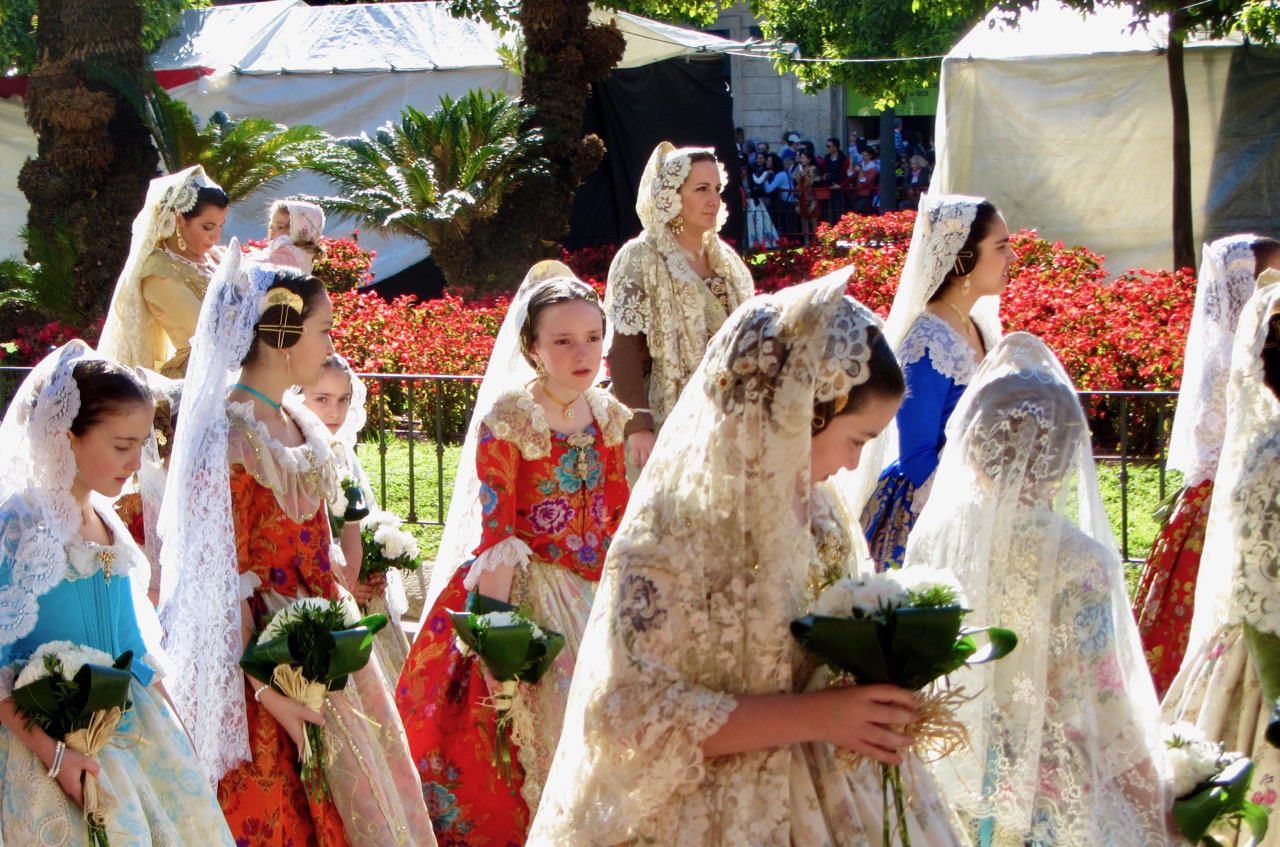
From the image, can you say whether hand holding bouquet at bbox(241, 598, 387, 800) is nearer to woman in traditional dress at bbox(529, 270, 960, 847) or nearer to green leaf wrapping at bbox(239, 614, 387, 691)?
green leaf wrapping at bbox(239, 614, 387, 691)

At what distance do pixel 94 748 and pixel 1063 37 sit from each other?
49.7 ft

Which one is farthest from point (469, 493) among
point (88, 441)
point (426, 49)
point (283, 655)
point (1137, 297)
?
point (426, 49)

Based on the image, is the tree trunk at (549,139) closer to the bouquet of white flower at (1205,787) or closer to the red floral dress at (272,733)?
the red floral dress at (272,733)

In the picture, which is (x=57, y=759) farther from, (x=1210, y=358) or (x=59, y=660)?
(x=1210, y=358)

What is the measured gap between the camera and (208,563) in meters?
4.19

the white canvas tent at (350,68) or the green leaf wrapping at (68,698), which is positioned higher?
the white canvas tent at (350,68)

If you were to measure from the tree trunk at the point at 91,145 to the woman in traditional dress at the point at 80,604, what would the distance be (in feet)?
39.0

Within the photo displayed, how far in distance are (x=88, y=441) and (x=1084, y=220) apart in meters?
15.1

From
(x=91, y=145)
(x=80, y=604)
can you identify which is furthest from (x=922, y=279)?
(x=91, y=145)

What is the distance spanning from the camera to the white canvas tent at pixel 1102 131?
54.5ft

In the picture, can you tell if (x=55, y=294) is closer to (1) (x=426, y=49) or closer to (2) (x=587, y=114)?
(1) (x=426, y=49)

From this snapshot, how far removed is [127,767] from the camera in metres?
3.65

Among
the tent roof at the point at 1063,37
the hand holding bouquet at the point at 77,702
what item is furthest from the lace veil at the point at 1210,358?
the tent roof at the point at 1063,37

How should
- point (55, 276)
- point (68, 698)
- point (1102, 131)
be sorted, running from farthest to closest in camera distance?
point (1102, 131)
point (55, 276)
point (68, 698)
